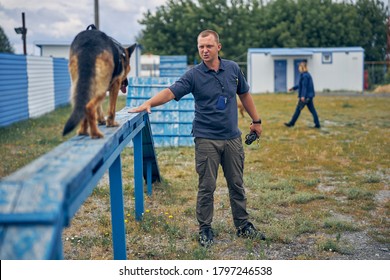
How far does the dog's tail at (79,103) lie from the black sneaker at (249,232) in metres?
2.59

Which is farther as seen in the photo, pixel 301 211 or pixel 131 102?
pixel 131 102

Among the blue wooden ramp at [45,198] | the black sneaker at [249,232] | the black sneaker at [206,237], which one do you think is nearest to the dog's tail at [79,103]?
the blue wooden ramp at [45,198]

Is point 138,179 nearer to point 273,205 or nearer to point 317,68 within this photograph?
point 273,205

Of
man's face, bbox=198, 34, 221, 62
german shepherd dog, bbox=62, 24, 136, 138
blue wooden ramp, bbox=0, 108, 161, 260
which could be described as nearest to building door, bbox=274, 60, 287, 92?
man's face, bbox=198, 34, 221, 62

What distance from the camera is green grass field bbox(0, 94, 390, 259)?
16.3 feet

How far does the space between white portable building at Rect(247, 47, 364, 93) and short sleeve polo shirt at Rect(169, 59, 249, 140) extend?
29.1 m

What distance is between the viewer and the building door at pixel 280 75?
112 feet

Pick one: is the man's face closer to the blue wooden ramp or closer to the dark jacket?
the blue wooden ramp

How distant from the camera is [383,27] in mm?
38812

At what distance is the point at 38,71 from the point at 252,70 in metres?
18.1

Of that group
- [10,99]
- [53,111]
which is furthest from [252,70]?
[10,99]

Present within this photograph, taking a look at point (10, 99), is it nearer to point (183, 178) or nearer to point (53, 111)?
point (53, 111)

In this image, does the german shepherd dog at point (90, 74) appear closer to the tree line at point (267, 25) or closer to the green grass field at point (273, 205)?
the green grass field at point (273, 205)
